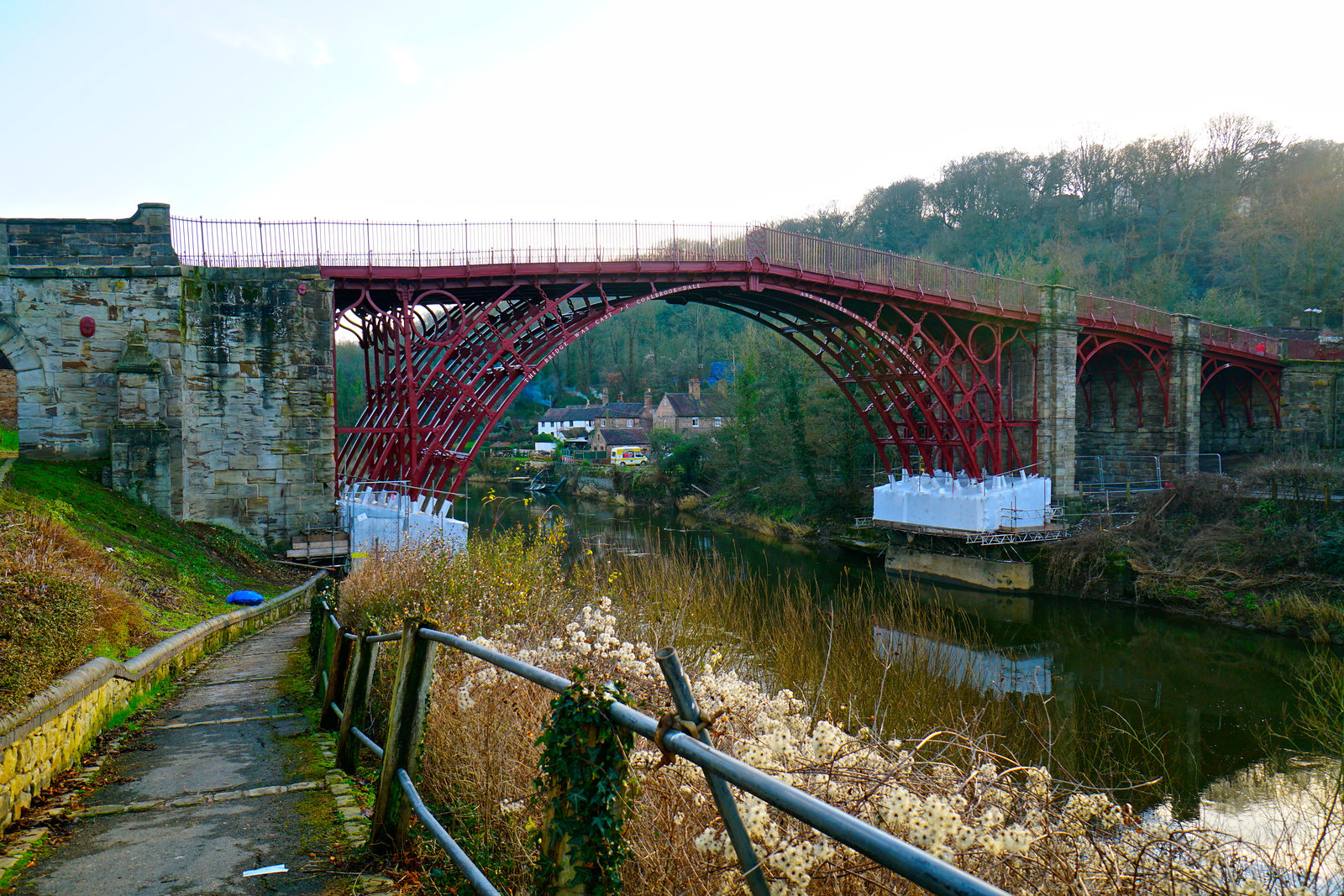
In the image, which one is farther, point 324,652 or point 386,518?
point 386,518

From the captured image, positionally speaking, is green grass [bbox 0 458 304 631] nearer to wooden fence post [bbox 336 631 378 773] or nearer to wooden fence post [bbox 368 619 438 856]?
wooden fence post [bbox 336 631 378 773]

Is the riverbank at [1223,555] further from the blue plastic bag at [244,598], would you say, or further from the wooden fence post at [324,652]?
the blue plastic bag at [244,598]

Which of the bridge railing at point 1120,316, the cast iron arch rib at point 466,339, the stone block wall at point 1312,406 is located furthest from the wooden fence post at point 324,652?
the stone block wall at point 1312,406

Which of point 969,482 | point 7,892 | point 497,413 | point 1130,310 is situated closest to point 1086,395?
point 1130,310

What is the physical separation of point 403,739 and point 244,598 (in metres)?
9.08

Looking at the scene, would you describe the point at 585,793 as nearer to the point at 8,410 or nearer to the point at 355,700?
the point at 355,700

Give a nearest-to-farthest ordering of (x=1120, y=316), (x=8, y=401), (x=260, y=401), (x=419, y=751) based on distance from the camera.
→ (x=419, y=751) → (x=260, y=401) → (x=8, y=401) → (x=1120, y=316)

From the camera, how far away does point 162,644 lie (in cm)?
682

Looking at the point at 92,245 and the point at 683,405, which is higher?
the point at 92,245

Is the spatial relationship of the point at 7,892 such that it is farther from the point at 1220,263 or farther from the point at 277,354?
the point at 1220,263

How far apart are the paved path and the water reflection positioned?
403 cm

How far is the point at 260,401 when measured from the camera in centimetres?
1520

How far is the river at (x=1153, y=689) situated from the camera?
948 cm

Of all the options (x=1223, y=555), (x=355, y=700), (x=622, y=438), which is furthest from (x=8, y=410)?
(x=622, y=438)
